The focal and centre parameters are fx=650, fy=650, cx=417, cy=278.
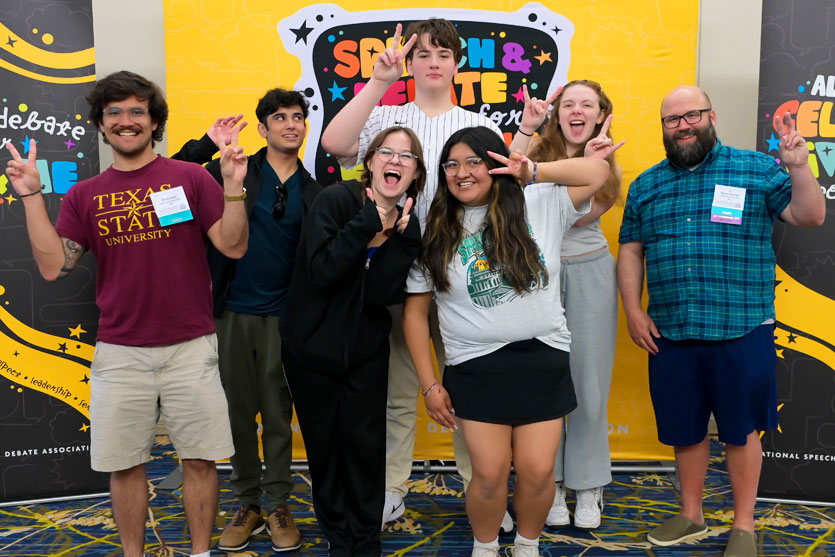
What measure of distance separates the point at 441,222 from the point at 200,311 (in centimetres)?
90

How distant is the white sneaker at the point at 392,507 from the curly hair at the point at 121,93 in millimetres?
1763

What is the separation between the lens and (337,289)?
7.38 ft

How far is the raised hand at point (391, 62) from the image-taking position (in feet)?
7.93

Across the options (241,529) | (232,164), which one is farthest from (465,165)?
(241,529)

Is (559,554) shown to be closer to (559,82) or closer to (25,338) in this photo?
(559,82)

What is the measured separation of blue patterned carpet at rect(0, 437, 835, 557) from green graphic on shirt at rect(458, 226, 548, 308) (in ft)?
3.43

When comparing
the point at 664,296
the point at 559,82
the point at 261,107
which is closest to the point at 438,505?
the point at 664,296

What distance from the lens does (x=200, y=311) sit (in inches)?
89.9

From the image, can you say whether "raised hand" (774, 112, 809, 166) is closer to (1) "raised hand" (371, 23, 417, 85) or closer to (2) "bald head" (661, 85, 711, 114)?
(2) "bald head" (661, 85, 711, 114)

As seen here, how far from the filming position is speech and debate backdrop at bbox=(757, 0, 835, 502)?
2.81 meters

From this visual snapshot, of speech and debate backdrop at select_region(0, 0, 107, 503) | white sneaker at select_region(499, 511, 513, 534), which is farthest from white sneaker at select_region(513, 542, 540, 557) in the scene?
speech and debate backdrop at select_region(0, 0, 107, 503)

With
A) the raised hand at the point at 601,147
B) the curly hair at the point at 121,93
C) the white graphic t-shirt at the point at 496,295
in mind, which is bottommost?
the white graphic t-shirt at the point at 496,295

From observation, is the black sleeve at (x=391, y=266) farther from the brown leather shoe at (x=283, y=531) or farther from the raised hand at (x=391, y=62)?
the brown leather shoe at (x=283, y=531)

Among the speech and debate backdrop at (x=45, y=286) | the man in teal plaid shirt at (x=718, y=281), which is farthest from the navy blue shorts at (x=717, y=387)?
the speech and debate backdrop at (x=45, y=286)
